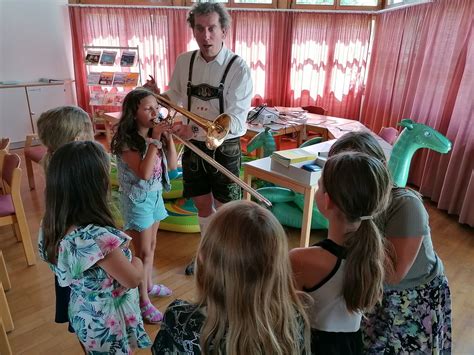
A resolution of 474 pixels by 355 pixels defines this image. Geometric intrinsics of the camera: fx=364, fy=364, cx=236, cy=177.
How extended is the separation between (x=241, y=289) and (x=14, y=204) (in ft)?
7.42

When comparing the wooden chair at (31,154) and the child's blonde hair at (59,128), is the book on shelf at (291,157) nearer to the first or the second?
the child's blonde hair at (59,128)

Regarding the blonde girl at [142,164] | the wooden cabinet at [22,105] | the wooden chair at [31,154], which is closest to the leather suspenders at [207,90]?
the blonde girl at [142,164]

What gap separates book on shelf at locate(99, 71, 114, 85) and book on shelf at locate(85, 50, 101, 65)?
21 centimetres

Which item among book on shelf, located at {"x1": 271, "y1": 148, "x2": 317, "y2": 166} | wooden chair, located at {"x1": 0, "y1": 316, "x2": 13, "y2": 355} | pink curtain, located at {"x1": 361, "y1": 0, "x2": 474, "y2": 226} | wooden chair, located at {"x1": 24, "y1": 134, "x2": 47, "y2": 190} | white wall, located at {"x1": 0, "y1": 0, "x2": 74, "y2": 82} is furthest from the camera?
white wall, located at {"x1": 0, "y1": 0, "x2": 74, "y2": 82}

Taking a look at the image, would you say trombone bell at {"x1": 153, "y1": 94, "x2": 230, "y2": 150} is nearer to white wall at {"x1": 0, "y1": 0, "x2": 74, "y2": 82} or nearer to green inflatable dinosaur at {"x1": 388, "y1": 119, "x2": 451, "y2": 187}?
green inflatable dinosaur at {"x1": 388, "y1": 119, "x2": 451, "y2": 187}

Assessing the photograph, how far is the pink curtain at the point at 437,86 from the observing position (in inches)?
132

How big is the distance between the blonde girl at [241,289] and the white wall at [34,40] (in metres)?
5.96

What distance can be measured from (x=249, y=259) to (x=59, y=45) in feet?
20.7

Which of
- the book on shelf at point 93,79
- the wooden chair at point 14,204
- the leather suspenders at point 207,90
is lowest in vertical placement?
the wooden chair at point 14,204

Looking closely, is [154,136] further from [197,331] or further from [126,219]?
[197,331]

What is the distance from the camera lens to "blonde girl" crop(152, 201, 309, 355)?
83 centimetres

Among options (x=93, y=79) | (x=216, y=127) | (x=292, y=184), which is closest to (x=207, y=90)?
(x=216, y=127)

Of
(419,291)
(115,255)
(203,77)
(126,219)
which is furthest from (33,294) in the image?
(419,291)

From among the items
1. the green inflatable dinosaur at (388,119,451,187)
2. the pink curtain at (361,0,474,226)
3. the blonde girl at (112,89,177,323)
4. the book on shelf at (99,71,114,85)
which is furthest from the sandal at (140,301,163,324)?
the book on shelf at (99,71,114,85)
